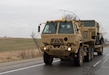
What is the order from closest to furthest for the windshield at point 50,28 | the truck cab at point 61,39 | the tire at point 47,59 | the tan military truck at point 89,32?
the truck cab at point 61,39 → the windshield at point 50,28 → the tire at point 47,59 → the tan military truck at point 89,32

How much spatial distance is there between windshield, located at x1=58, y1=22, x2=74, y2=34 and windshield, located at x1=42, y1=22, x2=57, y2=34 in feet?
1.20

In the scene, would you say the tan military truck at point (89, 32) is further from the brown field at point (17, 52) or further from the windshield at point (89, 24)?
the brown field at point (17, 52)

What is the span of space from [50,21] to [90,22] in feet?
26.6

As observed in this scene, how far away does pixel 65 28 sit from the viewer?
60.6 ft

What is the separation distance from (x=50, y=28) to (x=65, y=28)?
93cm

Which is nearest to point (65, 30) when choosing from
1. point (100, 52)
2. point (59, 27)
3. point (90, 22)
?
point (59, 27)

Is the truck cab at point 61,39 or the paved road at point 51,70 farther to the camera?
the truck cab at point 61,39

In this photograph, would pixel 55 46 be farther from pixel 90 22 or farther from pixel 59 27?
pixel 90 22

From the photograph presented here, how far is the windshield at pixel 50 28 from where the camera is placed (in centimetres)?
1856

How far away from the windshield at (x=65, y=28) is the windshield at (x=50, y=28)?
Answer: 1.20 feet

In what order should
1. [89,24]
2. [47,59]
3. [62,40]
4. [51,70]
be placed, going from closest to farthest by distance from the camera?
[51,70]
[62,40]
[47,59]
[89,24]

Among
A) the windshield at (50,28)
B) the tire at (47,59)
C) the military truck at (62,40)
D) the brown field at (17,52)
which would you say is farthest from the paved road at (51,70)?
the brown field at (17,52)

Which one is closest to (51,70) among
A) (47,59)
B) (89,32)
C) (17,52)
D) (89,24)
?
(47,59)

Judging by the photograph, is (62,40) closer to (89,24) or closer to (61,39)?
(61,39)
